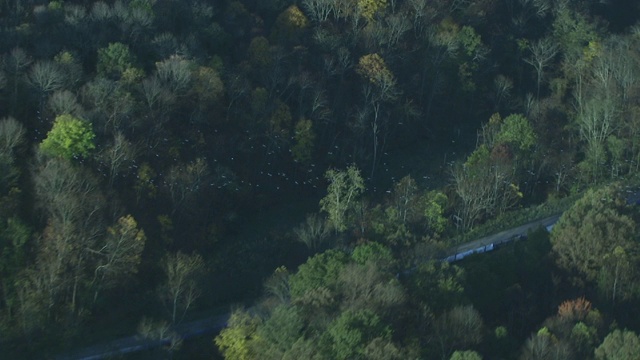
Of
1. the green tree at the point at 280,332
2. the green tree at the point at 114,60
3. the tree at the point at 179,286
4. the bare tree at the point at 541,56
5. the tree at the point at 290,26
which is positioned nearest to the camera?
the green tree at the point at 280,332

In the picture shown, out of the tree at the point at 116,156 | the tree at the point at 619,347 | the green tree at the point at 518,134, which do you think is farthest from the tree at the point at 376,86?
the tree at the point at 619,347

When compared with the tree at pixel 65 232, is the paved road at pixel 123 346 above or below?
below

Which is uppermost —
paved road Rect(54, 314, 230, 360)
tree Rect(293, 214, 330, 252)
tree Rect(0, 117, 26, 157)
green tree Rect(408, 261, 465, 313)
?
tree Rect(0, 117, 26, 157)

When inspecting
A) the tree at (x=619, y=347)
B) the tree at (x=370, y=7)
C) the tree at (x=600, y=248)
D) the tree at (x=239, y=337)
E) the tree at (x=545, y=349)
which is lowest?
the tree at (x=619, y=347)

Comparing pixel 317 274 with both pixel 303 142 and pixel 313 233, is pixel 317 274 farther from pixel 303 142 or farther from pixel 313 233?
pixel 303 142

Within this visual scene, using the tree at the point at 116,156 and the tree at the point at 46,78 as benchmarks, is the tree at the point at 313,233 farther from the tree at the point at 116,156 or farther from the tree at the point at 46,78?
the tree at the point at 46,78

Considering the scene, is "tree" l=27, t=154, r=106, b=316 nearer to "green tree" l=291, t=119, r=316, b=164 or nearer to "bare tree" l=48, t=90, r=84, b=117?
"bare tree" l=48, t=90, r=84, b=117

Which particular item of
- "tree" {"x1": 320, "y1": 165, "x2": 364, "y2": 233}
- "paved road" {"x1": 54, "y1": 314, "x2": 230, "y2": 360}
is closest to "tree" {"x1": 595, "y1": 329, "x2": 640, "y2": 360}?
"paved road" {"x1": 54, "y1": 314, "x2": 230, "y2": 360}

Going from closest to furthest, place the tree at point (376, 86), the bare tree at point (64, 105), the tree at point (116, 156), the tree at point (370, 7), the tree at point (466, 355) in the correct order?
the tree at point (466, 355)
the tree at point (116, 156)
the bare tree at point (64, 105)
the tree at point (376, 86)
the tree at point (370, 7)
